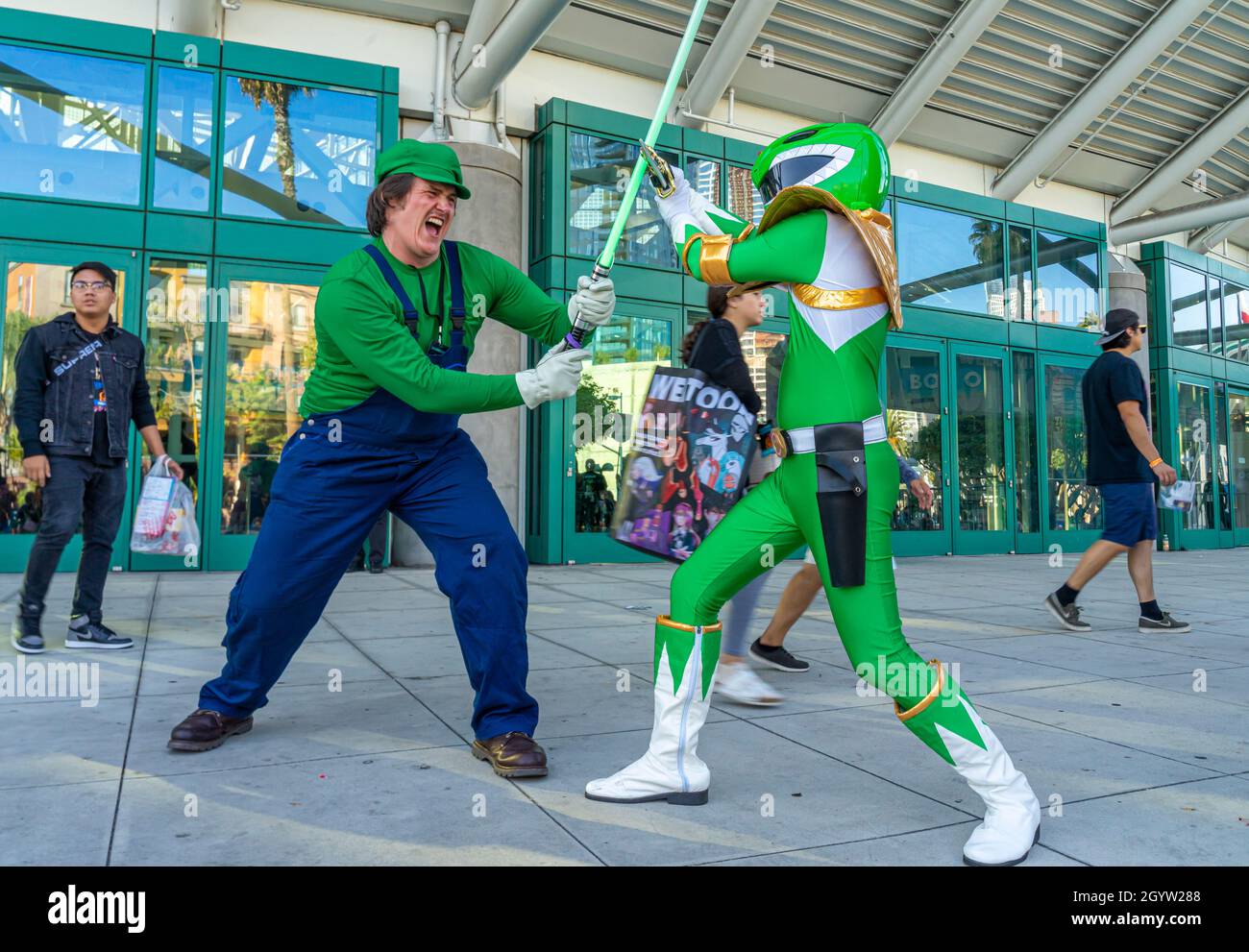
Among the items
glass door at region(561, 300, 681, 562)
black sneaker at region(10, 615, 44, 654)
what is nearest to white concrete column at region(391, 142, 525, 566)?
glass door at region(561, 300, 681, 562)

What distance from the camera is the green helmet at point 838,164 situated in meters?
2.54

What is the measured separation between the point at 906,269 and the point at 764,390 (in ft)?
12.3

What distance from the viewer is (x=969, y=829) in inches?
92.1

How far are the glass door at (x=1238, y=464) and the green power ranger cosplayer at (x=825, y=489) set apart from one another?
1812 centimetres

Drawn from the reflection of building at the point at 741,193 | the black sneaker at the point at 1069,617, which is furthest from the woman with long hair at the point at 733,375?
the reflection of building at the point at 741,193

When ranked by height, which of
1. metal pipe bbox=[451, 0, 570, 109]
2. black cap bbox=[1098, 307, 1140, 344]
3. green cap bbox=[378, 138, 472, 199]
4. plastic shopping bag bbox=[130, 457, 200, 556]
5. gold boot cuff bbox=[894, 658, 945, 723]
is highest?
metal pipe bbox=[451, 0, 570, 109]

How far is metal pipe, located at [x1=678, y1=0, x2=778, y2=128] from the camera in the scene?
10852 mm

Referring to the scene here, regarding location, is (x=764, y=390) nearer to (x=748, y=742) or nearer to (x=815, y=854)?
(x=748, y=742)

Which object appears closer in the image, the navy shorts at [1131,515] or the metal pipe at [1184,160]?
the navy shorts at [1131,515]

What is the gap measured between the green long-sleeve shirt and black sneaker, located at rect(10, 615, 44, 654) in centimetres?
256

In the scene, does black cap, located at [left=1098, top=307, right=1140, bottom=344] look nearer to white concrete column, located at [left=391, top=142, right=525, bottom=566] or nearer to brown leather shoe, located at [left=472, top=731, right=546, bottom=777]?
brown leather shoe, located at [left=472, top=731, right=546, bottom=777]

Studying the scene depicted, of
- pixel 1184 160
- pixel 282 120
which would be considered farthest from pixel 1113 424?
pixel 1184 160

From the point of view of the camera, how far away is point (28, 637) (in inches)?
182

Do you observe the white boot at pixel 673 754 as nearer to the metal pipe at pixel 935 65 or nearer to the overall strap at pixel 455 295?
the overall strap at pixel 455 295
